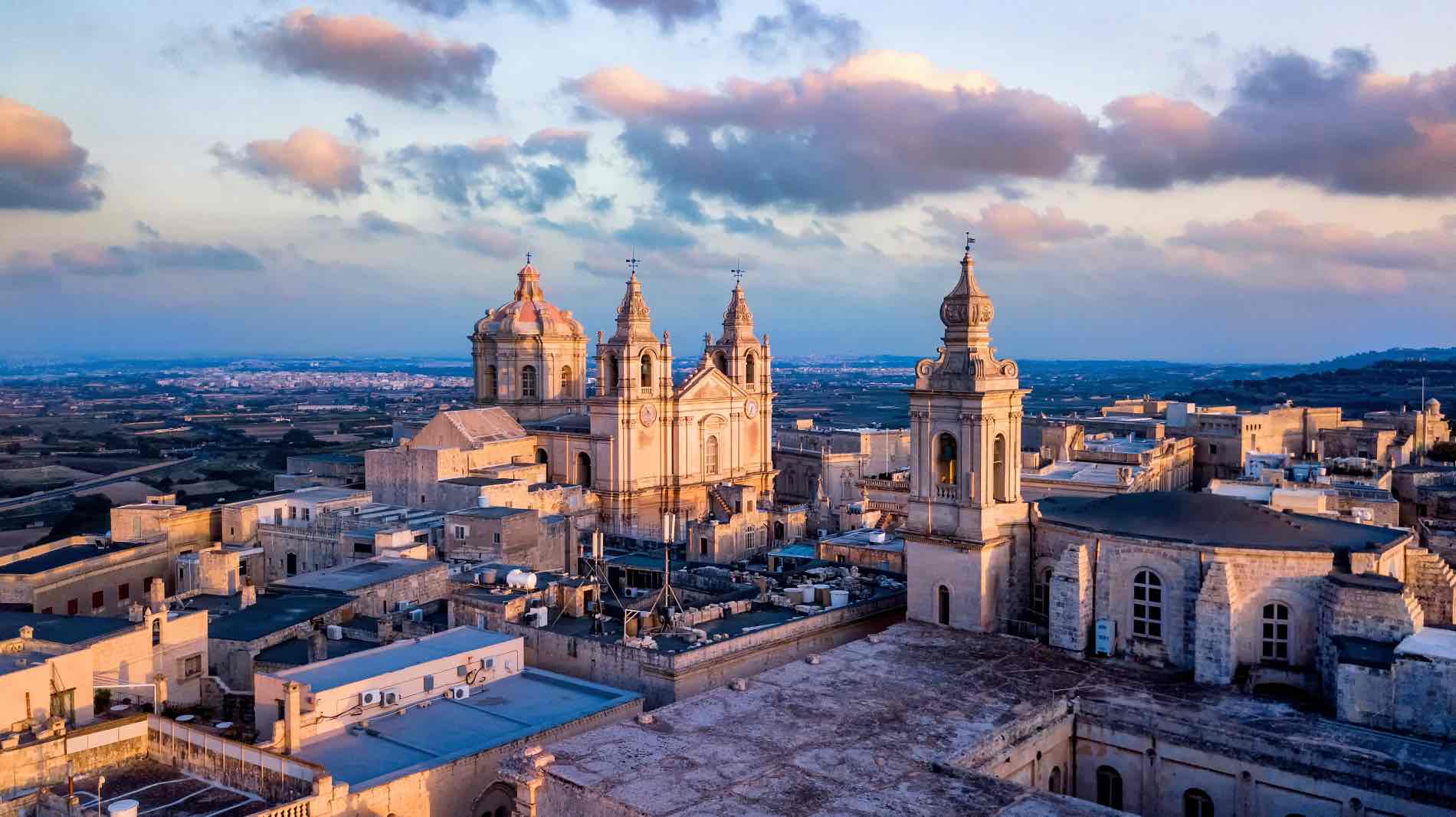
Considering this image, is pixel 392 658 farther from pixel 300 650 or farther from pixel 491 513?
pixel 491 513

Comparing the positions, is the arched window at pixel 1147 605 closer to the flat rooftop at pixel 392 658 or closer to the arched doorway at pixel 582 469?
the flat rooftop at pixel 392 658

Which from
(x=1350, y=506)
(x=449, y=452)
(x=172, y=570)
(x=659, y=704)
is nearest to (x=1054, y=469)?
(x=1350, y=506)

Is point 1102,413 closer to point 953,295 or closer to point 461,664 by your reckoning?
point 953,295

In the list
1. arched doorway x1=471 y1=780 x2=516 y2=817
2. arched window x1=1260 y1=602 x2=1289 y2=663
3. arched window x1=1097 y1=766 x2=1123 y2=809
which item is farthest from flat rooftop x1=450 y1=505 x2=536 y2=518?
arched window x1=1260 y1=602 x2=1289 y2=663

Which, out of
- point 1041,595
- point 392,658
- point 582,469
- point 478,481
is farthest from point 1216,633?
point 582,469

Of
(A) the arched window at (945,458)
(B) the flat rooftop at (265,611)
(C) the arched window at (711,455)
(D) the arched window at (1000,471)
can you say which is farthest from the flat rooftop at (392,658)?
(C) the arched window at (711,455)

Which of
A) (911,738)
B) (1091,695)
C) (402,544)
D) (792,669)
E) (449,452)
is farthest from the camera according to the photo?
(449,452)
